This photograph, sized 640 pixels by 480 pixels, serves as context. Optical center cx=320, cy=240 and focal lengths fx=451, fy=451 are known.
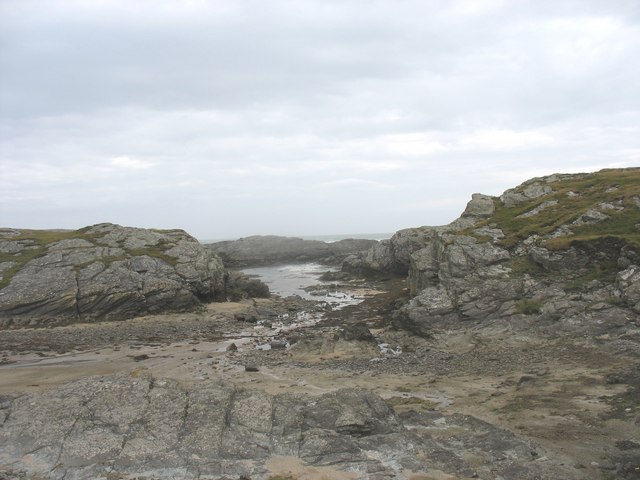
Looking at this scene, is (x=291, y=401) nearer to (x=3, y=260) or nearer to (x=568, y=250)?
(x=568, y=250)

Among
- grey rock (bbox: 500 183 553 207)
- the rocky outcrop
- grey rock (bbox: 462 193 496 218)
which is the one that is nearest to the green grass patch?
grey rock (bbox: 462 193 496 218)

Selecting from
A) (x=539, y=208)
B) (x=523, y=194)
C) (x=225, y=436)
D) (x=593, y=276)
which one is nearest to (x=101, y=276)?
(x=225, y=436)

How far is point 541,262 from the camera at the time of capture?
119ft

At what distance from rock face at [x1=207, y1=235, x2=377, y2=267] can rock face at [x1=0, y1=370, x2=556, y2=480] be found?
117598 mm

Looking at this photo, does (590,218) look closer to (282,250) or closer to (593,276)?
(593,276)

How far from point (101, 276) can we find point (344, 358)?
3305cm

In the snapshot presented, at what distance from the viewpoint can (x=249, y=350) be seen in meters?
35.0

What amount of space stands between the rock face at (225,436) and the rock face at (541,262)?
17.5 m

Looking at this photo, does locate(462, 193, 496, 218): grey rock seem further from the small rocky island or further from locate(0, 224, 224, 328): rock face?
locate(0, 224, 224, 328): rock face

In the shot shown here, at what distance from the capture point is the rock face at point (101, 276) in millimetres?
46688

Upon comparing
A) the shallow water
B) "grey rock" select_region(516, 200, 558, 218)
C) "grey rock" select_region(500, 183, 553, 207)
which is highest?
"grey rock" select_region(500, 183, 553, 207)

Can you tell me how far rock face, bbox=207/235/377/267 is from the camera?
474ft

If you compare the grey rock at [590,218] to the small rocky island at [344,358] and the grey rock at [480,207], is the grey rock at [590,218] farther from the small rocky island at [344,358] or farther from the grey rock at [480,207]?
the grey rock at [480,207]

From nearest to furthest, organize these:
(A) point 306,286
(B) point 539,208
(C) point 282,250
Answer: (B) point 539,208
(A) point 306,286
(C) point 282,250
